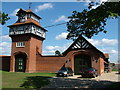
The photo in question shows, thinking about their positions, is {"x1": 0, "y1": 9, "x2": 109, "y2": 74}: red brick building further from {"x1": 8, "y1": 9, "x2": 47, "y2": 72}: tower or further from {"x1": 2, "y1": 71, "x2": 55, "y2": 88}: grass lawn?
{"x1": 2, "y1": 71, "x2": 55, "y2": 88}: grass lawn

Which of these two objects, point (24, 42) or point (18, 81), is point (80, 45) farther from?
point (18, 81)

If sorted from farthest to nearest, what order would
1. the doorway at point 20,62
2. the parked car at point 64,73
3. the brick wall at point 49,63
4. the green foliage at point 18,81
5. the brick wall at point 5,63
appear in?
1. the brick wall at point 5,63
2. the doorway at point 20,62
3. the brick wall at point 49,63
4. the parked car at point 64,73
5. the green foliage at point 18,81

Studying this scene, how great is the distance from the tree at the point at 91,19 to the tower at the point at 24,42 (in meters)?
17.5

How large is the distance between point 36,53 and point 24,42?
3171 mm

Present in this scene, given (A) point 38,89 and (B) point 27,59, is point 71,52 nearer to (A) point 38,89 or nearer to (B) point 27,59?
(B) point 27,59

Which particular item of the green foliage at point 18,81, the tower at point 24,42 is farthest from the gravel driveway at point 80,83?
the tower at point 24,42

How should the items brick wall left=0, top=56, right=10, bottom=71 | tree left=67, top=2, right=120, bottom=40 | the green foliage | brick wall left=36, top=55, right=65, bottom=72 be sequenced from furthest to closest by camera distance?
brick wall left=0, top=56, right=10, bottom=71, brick wall left=36, top=55, right=65, bottom=72, the green foliage, tree left=67, top=2, right=120, bottom=40

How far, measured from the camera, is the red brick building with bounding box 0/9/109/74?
86.8ft

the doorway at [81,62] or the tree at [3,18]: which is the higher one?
the tree at [3,18]

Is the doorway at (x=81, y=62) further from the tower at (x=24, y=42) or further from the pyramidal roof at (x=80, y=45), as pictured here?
the tower at (x=24, y=42)

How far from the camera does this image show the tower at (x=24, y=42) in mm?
29219

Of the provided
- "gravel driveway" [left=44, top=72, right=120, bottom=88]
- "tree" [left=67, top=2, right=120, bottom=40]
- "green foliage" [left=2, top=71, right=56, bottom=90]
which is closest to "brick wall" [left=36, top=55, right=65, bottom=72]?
"green foliage" [left=2, top=71, right=56, bottom=90]

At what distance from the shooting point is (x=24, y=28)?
3050 centimetres

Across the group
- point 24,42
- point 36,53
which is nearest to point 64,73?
point 36,53
